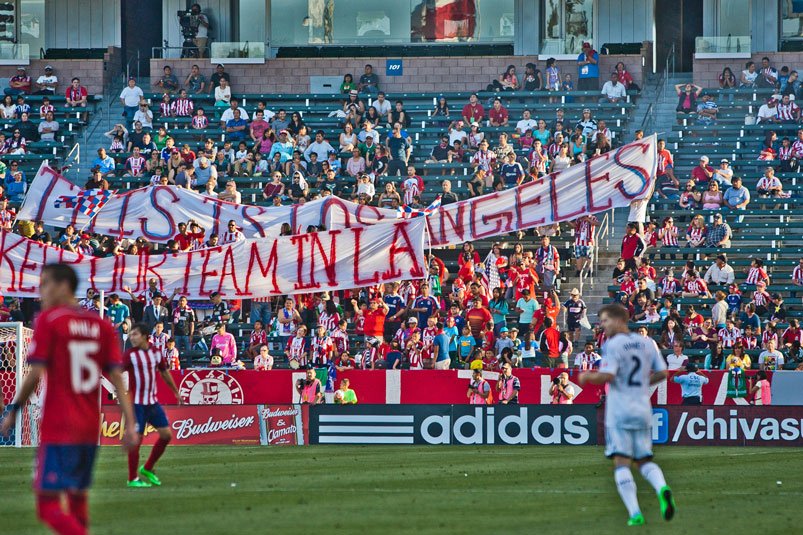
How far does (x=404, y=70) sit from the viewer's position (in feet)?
131

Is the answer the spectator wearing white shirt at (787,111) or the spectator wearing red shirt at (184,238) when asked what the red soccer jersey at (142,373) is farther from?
the spectator wearing white shirt at (787,111)

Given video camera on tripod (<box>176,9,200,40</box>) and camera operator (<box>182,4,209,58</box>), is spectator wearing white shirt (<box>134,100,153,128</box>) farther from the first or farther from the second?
video camera on tripod (<box>176,9,200,40</box>)

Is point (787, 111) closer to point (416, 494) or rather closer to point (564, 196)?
point (564, 196)

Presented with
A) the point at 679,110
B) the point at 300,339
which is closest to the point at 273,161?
the point at 300,339

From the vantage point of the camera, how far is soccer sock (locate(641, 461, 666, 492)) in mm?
11414

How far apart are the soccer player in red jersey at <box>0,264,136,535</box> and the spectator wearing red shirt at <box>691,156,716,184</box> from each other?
82.4 ft

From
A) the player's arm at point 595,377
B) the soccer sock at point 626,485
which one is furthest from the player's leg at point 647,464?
the player's arm at point 595,377

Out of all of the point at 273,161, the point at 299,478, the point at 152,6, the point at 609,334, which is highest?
the point at 152,6

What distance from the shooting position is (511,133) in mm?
34906

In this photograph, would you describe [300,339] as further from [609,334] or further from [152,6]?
[152,6]

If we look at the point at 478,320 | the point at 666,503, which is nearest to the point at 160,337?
the point at 478,320

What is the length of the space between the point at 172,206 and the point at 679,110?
1369 centimetres

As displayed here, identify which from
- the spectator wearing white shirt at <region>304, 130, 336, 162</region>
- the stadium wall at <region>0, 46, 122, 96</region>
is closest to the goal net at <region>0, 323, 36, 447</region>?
the spectator wearing white shirt at <region>304, 130, 336, 162</region>

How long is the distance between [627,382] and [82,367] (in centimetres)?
477
